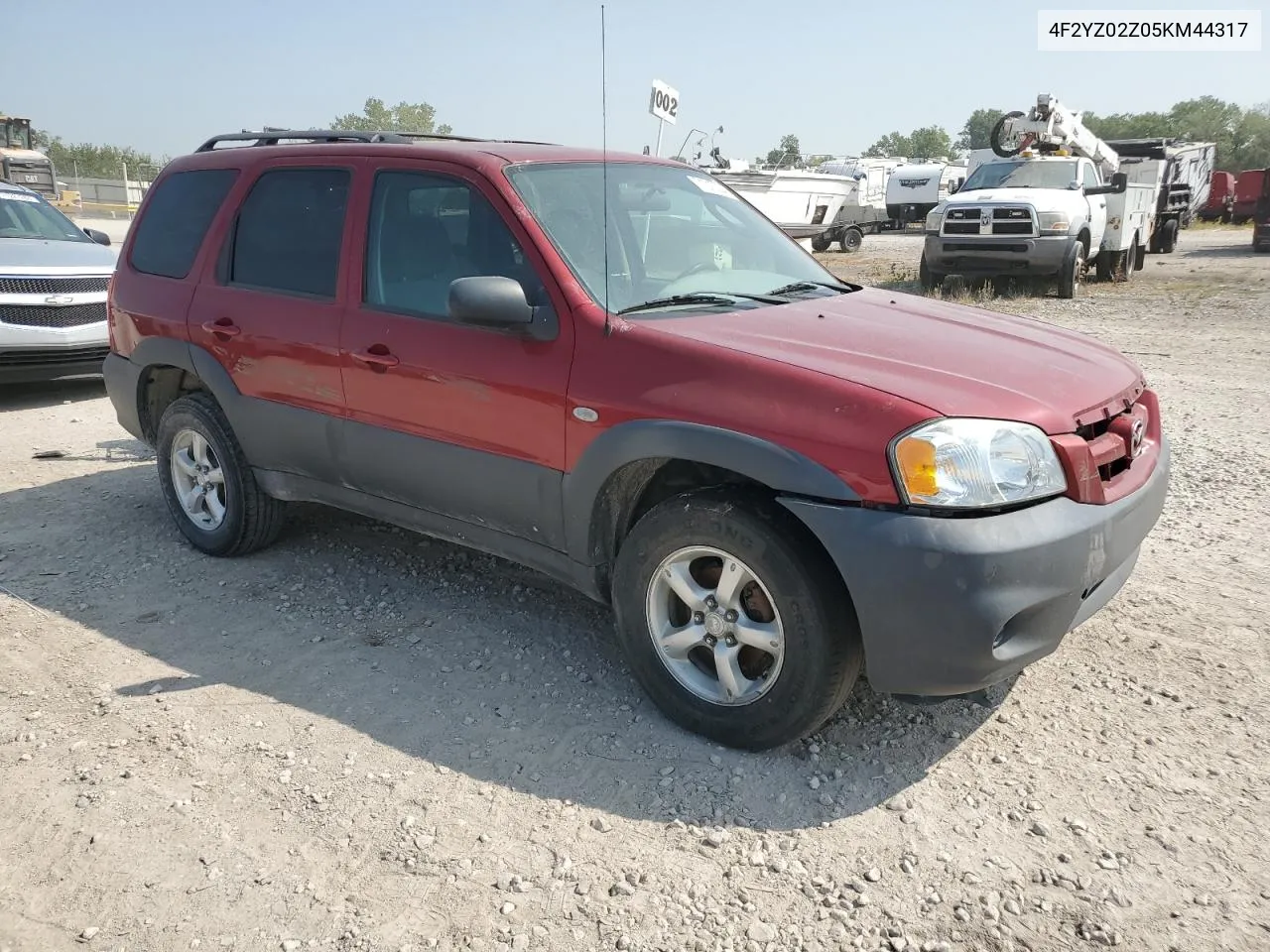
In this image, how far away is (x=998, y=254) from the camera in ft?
46.8

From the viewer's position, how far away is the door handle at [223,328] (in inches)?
176

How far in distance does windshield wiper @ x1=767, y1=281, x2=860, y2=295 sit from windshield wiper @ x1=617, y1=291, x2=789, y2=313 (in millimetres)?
141

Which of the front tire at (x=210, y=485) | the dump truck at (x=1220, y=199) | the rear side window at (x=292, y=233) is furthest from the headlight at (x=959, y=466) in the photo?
the dump truck at (x=1220, y=199)

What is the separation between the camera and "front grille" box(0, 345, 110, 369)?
26.7 feet

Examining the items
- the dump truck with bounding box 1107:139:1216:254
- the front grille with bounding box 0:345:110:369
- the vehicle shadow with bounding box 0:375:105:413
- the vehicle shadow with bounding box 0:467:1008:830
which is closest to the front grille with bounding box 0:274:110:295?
the front grille with bounding box 0:345:110:369

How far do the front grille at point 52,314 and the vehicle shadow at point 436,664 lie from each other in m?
3.37

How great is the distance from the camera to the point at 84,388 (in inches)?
364

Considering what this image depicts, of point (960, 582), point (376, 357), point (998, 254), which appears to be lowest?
point (998, 254)

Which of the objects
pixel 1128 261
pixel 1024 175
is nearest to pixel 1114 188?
pixel 1024 175

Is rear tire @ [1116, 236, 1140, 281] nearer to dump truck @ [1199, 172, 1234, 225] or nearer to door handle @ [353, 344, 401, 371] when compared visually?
door handle @ [353, 344, 401, 371]

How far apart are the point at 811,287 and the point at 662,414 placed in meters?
1.29

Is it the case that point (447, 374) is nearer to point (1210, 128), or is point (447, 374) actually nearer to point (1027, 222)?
point (1027, 222)

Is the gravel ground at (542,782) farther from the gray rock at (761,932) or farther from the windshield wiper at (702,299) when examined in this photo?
the windshield wiper at (702,299)

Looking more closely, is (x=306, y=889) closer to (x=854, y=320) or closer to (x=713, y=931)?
(x=713, y=931)
